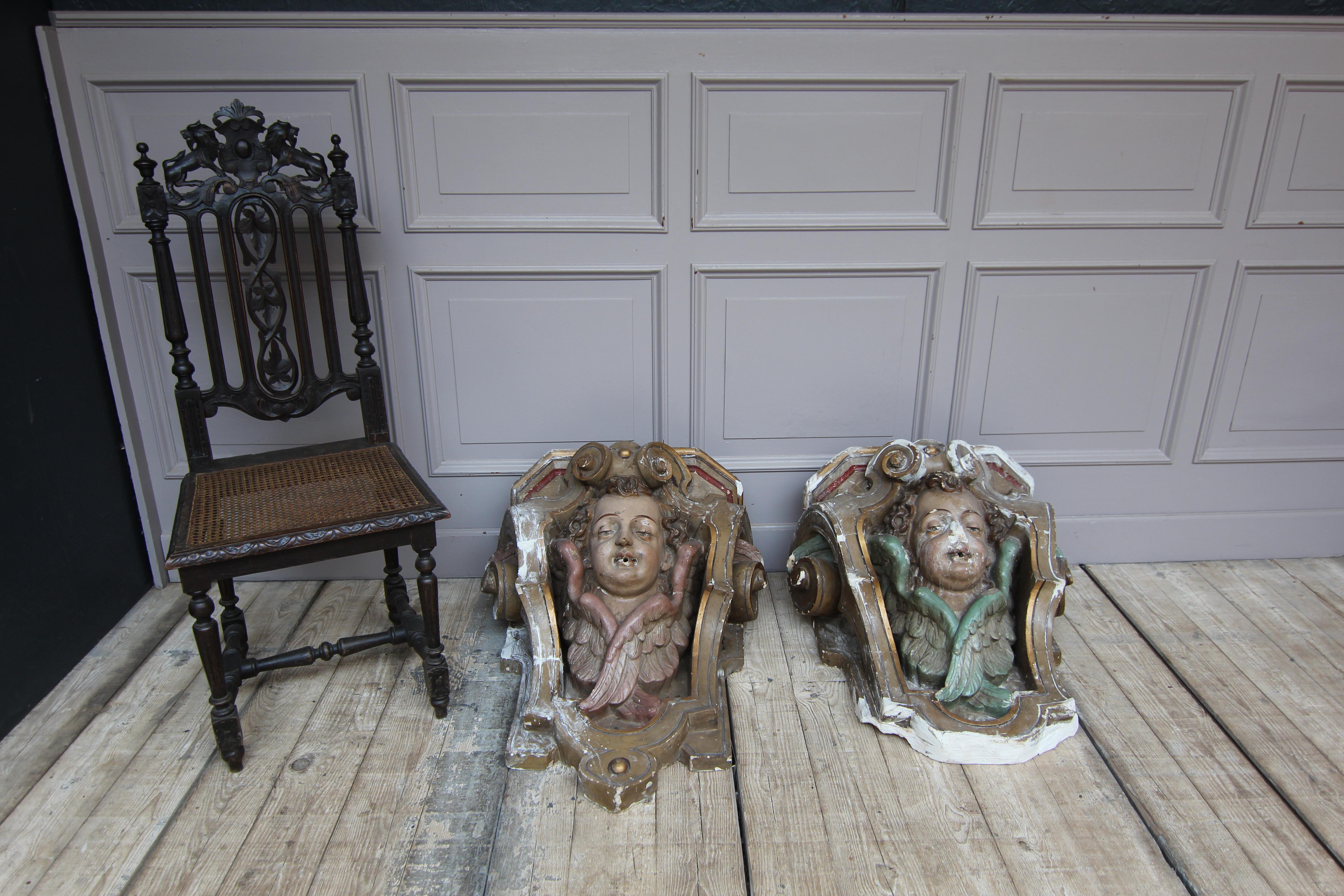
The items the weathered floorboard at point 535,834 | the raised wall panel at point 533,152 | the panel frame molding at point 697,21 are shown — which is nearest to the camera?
the weathered floorboard at point 535,834

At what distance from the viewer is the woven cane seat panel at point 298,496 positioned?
6.30 ft

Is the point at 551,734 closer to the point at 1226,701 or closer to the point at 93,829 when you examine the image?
the point at 93,829

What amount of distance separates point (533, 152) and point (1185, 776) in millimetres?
2447

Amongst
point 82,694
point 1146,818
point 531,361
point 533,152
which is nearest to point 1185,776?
point 1146,818

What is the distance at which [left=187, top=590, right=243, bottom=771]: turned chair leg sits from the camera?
1875 mm

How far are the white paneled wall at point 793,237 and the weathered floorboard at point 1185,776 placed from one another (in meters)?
0.60

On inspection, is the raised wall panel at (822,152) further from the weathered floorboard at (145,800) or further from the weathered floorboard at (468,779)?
the weathered floorboard at (145,800)

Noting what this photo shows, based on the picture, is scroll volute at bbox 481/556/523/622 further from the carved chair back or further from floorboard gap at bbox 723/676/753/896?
floorboard gap at bbox 723/676/753/896

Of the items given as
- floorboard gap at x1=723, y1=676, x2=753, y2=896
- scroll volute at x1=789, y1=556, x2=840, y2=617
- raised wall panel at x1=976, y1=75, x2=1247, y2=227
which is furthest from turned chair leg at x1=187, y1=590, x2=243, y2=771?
raised wall panel at x1=976, y1=75, x2=1247, y2=227

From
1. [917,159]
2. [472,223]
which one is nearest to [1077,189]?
[917,159]

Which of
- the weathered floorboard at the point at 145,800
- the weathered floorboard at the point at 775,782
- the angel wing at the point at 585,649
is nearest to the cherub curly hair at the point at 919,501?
the weathered floorboard at the point at 775,782

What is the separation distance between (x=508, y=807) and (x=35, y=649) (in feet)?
4.80

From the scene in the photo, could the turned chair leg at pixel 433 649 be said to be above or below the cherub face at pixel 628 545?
below

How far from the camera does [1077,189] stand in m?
2.53
